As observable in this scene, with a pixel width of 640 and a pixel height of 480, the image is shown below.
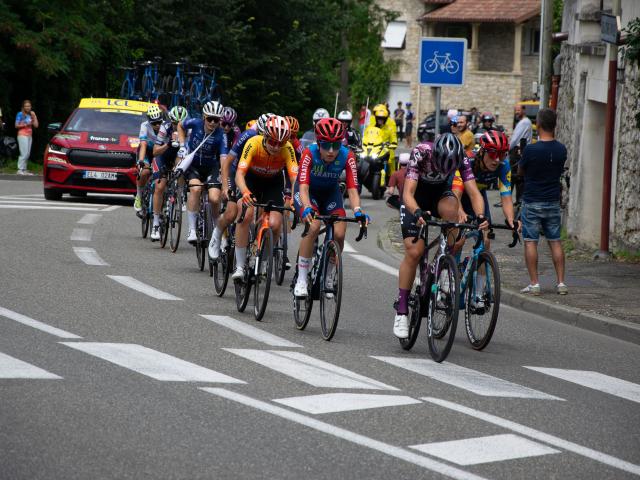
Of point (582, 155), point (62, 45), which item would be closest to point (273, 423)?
point (582, 155)

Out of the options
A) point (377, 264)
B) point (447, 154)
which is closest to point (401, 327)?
point (447, 154)

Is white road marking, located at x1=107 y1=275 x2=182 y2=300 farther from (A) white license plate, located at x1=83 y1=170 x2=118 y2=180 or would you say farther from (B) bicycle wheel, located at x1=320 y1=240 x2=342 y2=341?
(A) white license plate, located at x1=83 y1=170 x2=118 y2=180

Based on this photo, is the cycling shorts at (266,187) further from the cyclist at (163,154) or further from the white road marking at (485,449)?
the white road marking at (485,449)

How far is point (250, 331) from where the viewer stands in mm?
10836

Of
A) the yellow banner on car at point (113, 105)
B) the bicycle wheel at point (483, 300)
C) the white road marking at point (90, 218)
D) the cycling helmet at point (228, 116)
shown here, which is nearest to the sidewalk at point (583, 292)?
the bicycle wheel at point (483, 300)

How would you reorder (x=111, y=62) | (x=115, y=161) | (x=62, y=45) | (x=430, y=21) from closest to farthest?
(x=115, y=161)
(x=62, y=45)
(x=111, y=62)
(x=430, y=21)

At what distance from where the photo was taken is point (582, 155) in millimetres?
20656

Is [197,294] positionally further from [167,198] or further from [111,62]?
[111,62]

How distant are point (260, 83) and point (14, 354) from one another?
3842cm

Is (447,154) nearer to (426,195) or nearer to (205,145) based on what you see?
(426,195)

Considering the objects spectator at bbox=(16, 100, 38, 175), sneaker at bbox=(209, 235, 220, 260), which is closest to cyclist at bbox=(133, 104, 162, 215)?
sneaker at bbox=(209, 235, 220, 260)

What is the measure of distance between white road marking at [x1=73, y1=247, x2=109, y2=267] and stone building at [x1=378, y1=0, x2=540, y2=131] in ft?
205

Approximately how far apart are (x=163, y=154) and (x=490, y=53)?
63.8 metres

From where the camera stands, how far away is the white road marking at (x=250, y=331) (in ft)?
33.8
